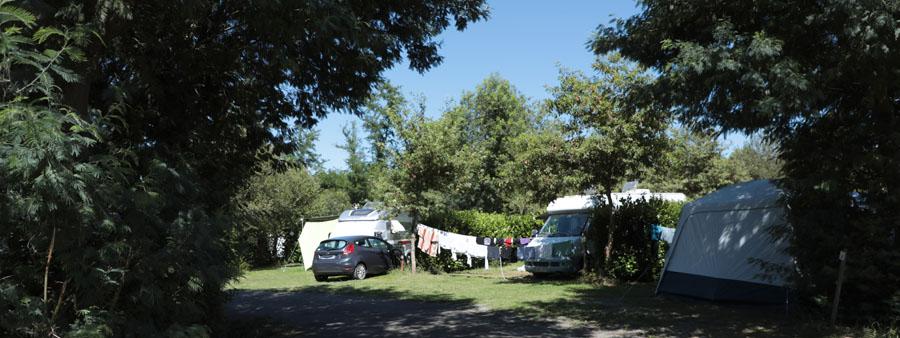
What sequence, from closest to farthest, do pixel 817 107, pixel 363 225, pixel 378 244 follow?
pixel 817 107 → pixel 378 244 → pixel 363 225

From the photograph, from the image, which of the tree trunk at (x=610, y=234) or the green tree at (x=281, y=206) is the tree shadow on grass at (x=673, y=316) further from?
the green tree at (x=281, y=206)

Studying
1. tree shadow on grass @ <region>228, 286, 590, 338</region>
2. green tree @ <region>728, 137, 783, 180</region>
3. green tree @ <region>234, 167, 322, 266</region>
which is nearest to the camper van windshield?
tree shadow on grass @ <region>228, 286, 590, 338</region>

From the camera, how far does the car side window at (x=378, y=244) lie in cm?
2145

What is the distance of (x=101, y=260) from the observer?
4.54 m

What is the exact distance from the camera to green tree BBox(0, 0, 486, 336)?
4.05 m

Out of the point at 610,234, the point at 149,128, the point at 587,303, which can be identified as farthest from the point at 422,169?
the point at 149,128

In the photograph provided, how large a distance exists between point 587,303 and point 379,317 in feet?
12.6

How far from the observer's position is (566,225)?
741 inches

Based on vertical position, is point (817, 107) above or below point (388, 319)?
above

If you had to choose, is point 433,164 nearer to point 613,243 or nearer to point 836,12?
point 613,243

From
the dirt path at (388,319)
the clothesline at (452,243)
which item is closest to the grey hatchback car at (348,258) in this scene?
the clothesline at (452,243)

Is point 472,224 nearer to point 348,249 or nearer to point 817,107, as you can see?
point 348,249

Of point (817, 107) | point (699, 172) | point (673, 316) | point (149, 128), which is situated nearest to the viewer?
point (149, 128)

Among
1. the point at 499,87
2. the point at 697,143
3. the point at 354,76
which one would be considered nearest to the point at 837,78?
the point at 354,76
